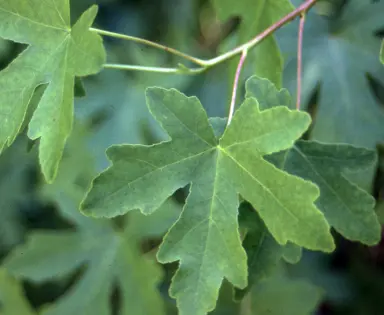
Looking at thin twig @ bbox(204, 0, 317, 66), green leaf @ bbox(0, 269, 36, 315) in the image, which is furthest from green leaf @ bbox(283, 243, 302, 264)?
green leaf @ bbox(0, 269, 36, 315)

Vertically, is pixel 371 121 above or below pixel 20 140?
above

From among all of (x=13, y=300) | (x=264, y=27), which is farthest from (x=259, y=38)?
(x=13, y=300)

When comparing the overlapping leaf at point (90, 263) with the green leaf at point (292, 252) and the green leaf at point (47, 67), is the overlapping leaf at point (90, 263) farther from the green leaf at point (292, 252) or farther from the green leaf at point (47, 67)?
the green leaf at point (47, 67)

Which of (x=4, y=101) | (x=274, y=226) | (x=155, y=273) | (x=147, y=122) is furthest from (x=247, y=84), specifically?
(x=147, y=122)

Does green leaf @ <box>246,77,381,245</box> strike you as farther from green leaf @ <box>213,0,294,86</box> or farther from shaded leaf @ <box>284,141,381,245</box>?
green leaf @ <box>213,0,294,86</box>

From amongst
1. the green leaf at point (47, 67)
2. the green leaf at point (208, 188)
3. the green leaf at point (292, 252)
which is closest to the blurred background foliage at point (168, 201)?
the green leaf at point (47, 67)

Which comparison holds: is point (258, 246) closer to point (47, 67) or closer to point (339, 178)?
point (339, 178)

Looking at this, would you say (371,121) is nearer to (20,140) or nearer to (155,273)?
(155,273)
